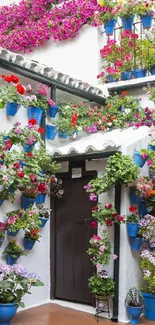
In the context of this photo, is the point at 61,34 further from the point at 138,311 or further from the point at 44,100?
the point at 138,311

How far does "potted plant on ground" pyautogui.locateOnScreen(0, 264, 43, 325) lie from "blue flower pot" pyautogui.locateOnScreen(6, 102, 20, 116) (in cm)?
247

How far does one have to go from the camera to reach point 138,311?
6652 mm

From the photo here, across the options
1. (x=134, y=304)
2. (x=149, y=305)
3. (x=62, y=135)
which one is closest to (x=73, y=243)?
(x=134, y=304)

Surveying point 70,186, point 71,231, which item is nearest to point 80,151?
point 70,186

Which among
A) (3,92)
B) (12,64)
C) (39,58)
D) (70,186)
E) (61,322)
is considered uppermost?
(39,58)

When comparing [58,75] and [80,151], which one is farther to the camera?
[58,75]

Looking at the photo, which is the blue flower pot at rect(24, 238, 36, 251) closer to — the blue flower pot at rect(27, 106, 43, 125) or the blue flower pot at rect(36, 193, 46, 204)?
the blue flower pot at rect(36, 193, 46, 204)

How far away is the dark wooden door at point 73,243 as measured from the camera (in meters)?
7.38

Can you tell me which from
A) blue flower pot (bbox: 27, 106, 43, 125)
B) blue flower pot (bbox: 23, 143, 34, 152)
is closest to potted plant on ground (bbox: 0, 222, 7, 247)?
blue flower pot (bbox: 23, 143, 34, 152)

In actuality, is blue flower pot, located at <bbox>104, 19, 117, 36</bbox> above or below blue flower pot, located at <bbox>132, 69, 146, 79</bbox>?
above

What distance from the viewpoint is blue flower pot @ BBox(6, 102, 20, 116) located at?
22.6ft

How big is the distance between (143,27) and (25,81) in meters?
3.12

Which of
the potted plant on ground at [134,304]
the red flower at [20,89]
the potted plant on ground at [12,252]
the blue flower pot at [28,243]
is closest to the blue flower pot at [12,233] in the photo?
the potted plant on ground at [12,252]

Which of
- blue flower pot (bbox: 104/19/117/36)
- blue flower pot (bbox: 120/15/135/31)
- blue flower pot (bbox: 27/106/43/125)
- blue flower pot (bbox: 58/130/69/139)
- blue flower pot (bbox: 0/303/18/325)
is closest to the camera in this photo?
blue flower pot (bbox: 0/303/18/325)
